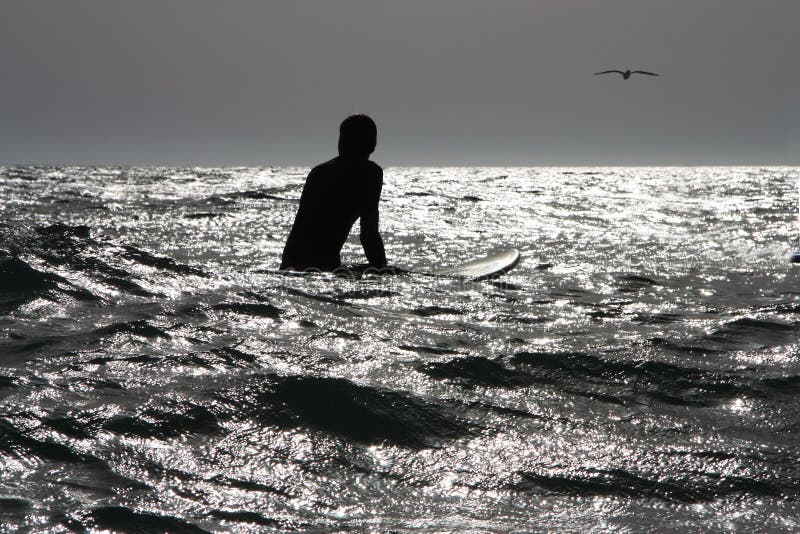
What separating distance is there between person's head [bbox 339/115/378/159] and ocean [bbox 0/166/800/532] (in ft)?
3.15

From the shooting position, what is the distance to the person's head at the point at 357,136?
16.7 ft

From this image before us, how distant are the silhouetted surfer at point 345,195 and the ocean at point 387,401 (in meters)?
0.34

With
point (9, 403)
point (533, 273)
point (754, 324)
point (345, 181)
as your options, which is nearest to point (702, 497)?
point (9, 403)

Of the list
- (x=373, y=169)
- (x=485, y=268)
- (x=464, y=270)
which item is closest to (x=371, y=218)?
(x=373, y=169)

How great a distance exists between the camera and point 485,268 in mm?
6074

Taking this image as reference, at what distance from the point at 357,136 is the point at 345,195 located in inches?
17.5

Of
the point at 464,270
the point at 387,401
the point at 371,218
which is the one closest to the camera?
the point at 387,401

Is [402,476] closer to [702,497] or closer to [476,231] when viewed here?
[702,497]

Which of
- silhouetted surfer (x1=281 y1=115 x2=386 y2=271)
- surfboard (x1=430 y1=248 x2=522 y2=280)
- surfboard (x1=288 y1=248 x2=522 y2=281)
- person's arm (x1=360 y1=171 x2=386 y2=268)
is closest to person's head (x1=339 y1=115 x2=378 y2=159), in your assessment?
silhouetted surfer (x1=281 y1=115 x2=386 y2=271)

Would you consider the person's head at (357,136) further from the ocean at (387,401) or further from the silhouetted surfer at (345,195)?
the ocean at (387,401)

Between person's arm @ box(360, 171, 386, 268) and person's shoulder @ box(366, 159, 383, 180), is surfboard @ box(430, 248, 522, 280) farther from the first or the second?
person's shoulder @ box(366, 159, 383, 180)

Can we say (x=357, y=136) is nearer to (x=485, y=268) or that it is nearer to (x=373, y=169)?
(x=373, y=169)

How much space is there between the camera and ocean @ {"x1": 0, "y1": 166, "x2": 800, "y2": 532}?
177 centimetres

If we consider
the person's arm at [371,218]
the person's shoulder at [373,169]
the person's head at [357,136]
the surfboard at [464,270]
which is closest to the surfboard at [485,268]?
the surfboard at [464,270]
